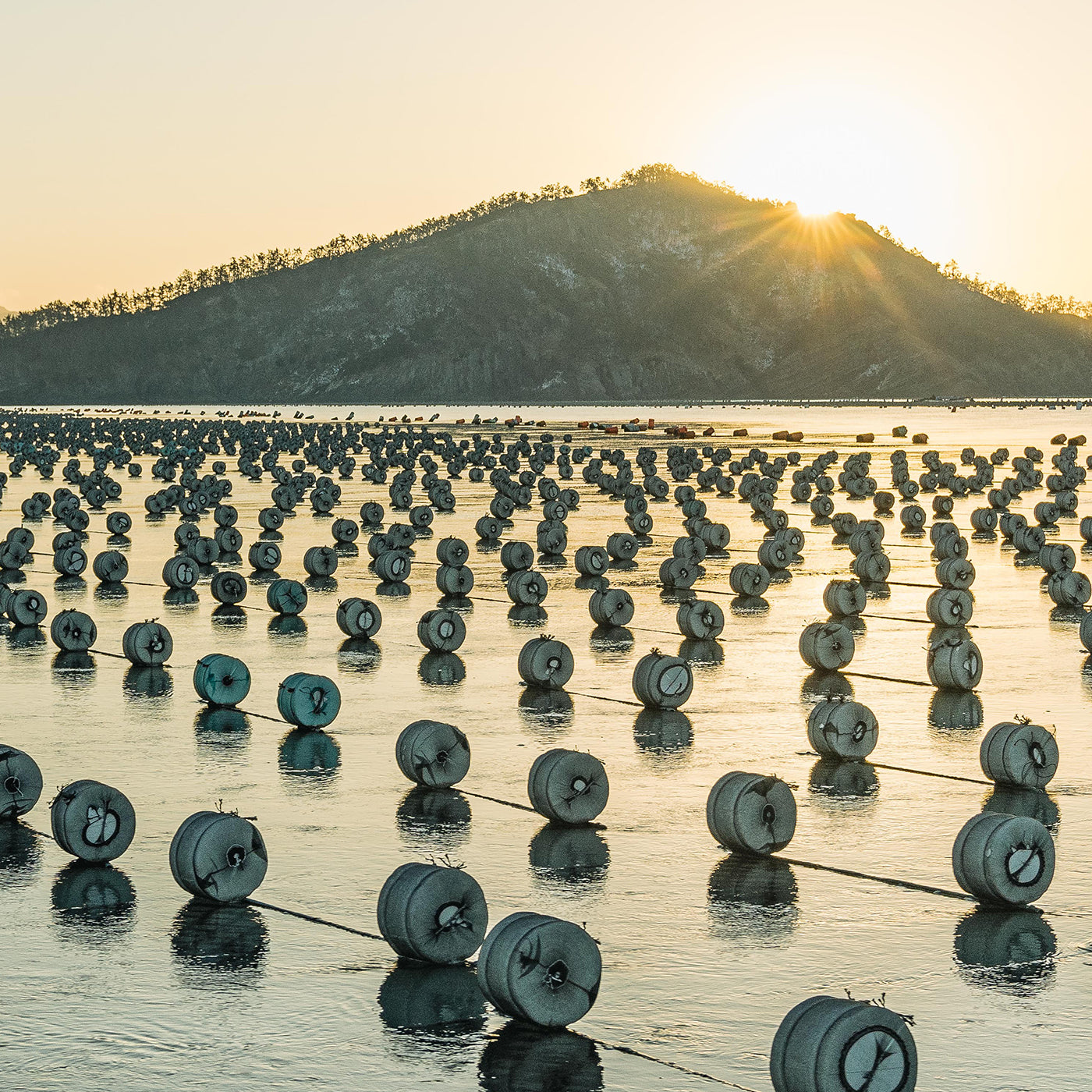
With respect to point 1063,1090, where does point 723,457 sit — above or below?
above

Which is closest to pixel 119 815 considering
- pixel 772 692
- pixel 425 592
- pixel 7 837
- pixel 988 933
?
pixel 7 837

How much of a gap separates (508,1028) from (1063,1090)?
163 inches

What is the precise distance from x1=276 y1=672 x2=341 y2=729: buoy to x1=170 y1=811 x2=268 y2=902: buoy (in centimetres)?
805

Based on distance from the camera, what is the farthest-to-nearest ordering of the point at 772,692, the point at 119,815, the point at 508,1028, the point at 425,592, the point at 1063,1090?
the point at 425,592, the point at 772,692, the point at 119,815, the point at 508,1028, the point at 1063,1090

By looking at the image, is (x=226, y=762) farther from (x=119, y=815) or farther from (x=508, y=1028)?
(x=508, y=1028)

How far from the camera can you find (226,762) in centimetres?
2245

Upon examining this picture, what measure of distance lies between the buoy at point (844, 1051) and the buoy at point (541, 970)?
208cm

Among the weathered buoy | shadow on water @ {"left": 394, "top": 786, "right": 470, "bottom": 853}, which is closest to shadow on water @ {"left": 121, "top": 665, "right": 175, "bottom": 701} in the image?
the weathered buoy

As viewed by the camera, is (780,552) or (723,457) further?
(723,457)

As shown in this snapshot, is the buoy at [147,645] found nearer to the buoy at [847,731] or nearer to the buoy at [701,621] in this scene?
the buoy at [701,621]

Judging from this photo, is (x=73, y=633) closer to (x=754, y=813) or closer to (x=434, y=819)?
(x=434, y=819)

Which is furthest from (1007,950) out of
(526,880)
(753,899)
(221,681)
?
(221,681)

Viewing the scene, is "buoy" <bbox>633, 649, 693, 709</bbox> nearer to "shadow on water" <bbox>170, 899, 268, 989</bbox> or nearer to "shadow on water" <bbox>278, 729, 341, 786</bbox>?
"shadow on water" <bbox>278, 729, 341, 786</bbox>

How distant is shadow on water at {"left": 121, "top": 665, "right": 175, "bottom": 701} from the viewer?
27469 mm
